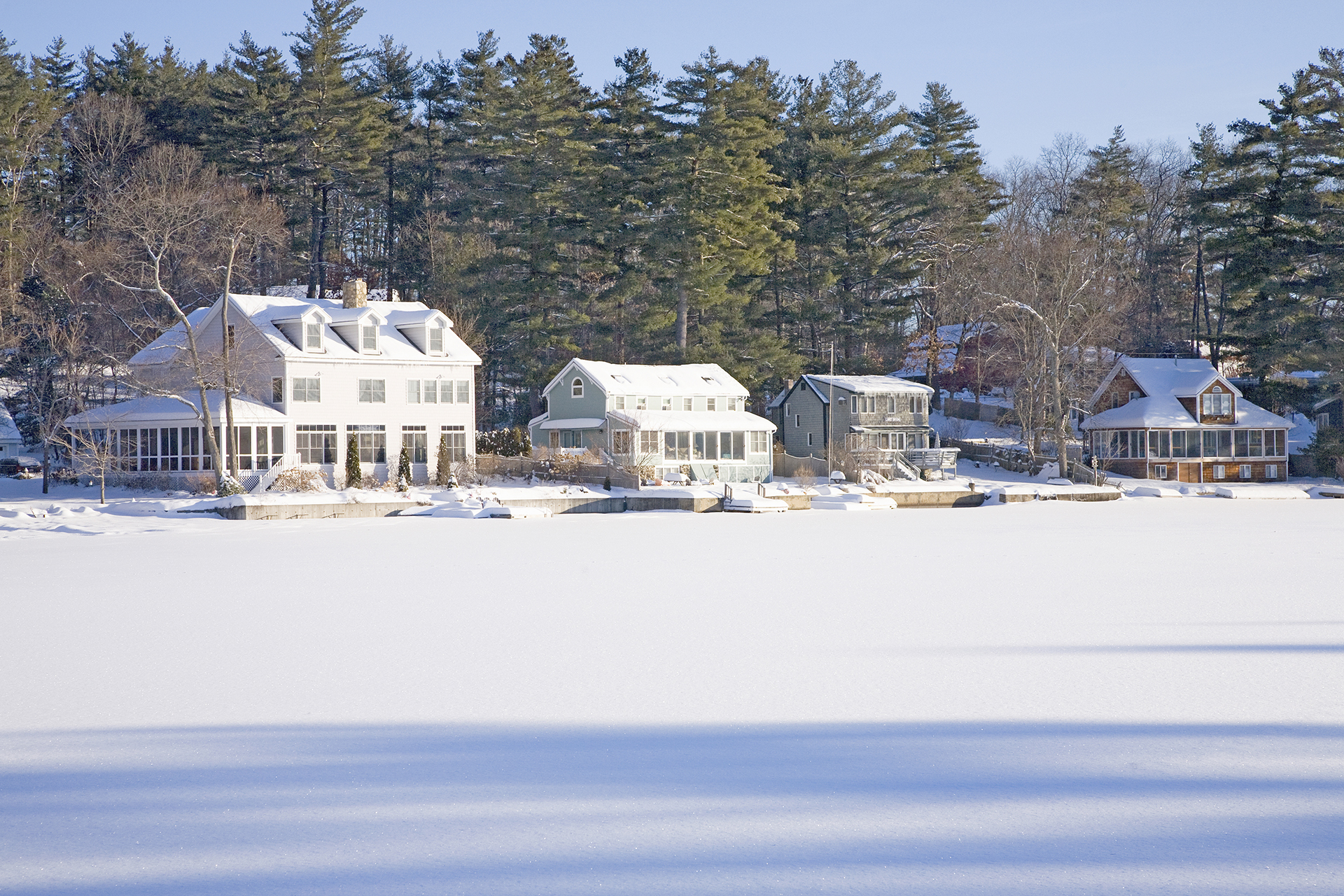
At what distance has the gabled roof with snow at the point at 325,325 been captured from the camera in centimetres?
3712

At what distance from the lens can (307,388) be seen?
120 feet

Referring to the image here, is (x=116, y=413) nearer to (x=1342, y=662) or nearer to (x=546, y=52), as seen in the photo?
(x=546, y=52)

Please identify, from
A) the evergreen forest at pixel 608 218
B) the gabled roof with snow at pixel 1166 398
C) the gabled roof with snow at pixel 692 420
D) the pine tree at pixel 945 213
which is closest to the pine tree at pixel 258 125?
the evergreen forest at pixel 608 218

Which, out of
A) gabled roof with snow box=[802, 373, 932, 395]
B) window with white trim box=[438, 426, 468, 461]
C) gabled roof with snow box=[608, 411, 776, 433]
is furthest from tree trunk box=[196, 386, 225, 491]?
Result: gabled roof with snow box=[802, 373, 932, 395]

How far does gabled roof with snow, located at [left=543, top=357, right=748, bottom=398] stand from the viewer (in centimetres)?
4222

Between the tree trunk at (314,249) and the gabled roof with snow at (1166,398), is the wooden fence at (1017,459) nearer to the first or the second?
the gabled roof with snow at (1166,398)

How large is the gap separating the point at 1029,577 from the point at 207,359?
27.4 m

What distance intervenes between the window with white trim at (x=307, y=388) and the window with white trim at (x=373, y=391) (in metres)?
1.35

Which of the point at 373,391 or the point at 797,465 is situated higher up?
the point at 373,391

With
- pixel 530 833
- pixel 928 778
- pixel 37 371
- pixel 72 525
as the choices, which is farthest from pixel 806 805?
pixel 37 371

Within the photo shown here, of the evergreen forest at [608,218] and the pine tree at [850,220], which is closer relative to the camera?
the evergreen forest at [608,218]

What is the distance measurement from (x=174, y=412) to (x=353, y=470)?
5.72m

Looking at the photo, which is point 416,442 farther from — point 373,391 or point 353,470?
point 353,470

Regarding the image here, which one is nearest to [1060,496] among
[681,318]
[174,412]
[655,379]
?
[655,379]
